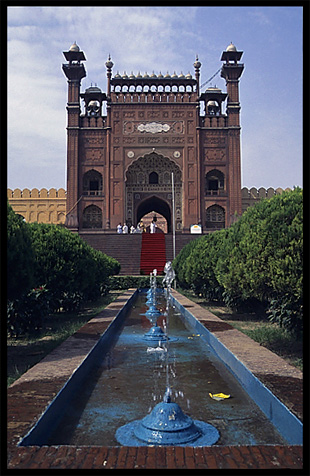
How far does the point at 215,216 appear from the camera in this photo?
23625 mm

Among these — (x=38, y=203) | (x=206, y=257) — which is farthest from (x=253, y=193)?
(x=206, y=257)

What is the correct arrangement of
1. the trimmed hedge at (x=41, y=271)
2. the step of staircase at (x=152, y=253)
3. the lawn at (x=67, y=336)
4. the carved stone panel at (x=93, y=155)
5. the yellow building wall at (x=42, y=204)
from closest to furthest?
1. the trimmed hedge at (x=41, y=271)
2. the lawn at (x=67, y=336)
3. the step of staircase at (x=152, y=253)
4. the carved stone panel at (x=93, y=155)
5. the yellow building wall at (x=42, y=204)

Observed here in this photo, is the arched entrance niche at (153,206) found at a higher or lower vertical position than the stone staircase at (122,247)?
higher

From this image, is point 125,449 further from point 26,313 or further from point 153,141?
point 153,141

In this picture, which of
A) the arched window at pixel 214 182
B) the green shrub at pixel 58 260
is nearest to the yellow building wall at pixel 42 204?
the arched window at pixel 214 182

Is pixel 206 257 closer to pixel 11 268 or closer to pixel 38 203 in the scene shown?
pixel 11 268

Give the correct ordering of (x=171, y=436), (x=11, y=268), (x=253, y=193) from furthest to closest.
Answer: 1. (x=253, y=193)
2. (x=11, y=268)
3. (x=171, y=436)

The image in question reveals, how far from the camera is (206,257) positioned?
25.9 feet

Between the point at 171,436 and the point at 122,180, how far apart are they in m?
21.2

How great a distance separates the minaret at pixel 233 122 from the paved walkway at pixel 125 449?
1993 centimetres

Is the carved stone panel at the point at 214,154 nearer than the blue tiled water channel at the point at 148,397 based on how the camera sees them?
No

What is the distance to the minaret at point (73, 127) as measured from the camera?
22.8m

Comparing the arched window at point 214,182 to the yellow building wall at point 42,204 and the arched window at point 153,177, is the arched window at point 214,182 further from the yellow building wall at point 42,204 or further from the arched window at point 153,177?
the yellow building wall at point 42,204
